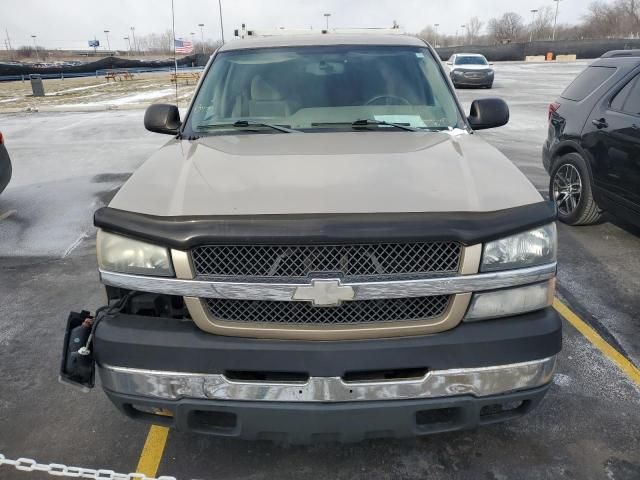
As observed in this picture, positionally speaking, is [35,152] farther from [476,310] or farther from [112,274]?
[476,310]

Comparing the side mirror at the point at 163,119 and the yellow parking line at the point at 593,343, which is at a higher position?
the side mirror at the point at 163,119

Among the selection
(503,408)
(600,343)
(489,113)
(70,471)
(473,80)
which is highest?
(489,113)

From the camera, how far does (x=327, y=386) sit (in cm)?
205

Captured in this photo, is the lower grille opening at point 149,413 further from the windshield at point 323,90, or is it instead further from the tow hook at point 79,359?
the windshield at point 323,90

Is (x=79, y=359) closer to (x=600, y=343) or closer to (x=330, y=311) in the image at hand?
(x=330, y=311)

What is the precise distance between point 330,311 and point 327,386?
0.28 meters

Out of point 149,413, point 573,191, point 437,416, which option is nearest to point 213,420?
point 149,413

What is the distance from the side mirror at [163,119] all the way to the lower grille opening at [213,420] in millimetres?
2136

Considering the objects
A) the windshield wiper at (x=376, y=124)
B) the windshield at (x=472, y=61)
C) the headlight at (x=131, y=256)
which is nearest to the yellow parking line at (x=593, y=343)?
the headlight at (x=131, y=256)

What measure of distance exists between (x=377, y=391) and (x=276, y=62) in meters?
2.54

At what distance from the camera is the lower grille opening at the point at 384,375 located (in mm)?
2078

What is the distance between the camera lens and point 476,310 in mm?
2131

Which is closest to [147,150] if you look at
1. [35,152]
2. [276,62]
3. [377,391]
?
[35,152]

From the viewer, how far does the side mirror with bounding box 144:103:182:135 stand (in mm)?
3691
